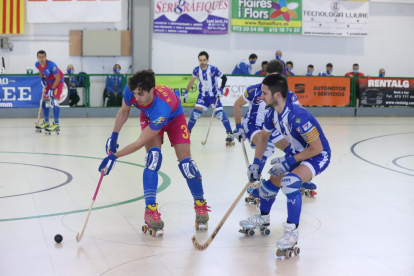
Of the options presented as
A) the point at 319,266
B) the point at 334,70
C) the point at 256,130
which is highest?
the point at 334,70

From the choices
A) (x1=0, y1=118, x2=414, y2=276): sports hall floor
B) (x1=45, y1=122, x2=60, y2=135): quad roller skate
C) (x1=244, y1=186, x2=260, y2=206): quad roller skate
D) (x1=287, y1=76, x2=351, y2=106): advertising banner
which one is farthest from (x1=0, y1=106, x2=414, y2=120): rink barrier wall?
(x1=244, y1=186, x2=260, y2=206): quad roller skate

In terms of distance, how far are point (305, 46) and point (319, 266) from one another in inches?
729

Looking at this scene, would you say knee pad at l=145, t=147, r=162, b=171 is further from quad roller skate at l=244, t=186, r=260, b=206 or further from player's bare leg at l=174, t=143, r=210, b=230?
quad roller skate at l=244, t=186, r=260, b=206

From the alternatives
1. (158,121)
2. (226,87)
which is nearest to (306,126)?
(158,121)

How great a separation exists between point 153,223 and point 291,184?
146 cm

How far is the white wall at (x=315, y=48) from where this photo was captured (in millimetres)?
21484

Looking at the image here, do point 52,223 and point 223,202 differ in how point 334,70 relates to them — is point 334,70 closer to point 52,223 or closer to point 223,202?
point 223,202

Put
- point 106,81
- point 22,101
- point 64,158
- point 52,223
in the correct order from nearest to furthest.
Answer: point 52,223
point 64,158
point 22,101
point 106,81

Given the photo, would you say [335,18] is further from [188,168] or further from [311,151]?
[311,151]

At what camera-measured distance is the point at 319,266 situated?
16.0ft

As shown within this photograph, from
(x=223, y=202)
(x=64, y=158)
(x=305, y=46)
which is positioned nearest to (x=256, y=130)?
(x=223, y=202)

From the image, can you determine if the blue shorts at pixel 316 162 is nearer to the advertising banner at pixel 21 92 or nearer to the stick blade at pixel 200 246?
the stick blade at pixel 200 246

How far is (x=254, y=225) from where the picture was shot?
5.70 m

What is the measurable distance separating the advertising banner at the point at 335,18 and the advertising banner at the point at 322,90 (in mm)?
3559
